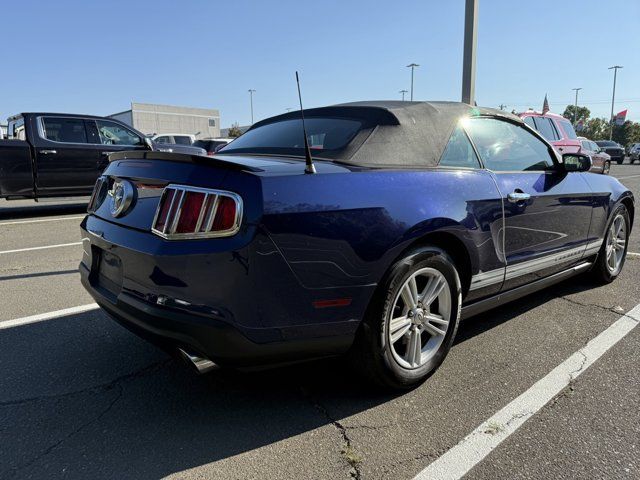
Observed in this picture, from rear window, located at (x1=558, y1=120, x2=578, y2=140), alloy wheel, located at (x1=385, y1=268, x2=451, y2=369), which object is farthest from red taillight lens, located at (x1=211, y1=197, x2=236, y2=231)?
rear window, located at (x1=558, y1=120, x2=578, y2=140)

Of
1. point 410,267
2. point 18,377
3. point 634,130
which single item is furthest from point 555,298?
point 634,130

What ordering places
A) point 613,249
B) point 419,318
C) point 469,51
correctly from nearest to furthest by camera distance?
1. point 419,318
2. point 613,249
3. point 469,51

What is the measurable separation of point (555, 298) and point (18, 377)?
4.08 m

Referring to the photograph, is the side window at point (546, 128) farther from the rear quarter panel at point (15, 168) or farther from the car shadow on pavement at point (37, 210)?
the rear quarter panel at point (15, 168)

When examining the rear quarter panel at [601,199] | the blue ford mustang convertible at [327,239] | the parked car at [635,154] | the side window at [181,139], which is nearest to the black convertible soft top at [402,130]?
the blue ford mustang convertible at [327,239]

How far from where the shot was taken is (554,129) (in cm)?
1278

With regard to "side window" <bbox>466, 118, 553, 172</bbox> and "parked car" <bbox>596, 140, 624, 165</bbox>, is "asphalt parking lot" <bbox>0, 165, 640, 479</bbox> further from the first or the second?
"parked car" <bbox>596, 140, 624, 165</bbox>

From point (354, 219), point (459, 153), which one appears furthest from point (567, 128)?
point (354, 219)

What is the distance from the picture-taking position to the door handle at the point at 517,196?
316 cm

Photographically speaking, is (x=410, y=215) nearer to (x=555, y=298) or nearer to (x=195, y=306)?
(x=195, y=306)

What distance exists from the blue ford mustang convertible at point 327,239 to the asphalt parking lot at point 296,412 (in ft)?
0.98

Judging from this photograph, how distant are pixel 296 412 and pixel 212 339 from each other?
0.72 metres

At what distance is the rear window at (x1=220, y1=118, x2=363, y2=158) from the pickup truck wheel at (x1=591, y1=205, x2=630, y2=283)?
2919 millimetres

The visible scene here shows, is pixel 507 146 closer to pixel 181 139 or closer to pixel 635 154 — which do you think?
pixel 181 139
